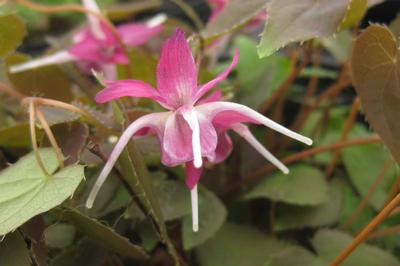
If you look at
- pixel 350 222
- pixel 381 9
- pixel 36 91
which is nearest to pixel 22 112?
pixel 36 91

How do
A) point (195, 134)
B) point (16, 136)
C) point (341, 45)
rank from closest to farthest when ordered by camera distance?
point (195, 134)
point (16, 136)
point (341, 45)

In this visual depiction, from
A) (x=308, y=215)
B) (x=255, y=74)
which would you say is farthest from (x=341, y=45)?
→ (x=308, y=215)

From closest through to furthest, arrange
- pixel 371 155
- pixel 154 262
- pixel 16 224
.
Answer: pixel 16 224
pixel 154 262
pixel 371 155

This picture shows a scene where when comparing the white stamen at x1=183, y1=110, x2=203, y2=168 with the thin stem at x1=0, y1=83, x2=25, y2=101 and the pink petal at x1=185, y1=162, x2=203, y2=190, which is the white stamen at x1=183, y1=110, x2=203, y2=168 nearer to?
the pink petal at x1=185, y1=162, x2=203, y2=190

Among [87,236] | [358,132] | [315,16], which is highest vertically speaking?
[315,16]

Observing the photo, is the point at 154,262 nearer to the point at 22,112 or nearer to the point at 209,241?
the point at 209,241

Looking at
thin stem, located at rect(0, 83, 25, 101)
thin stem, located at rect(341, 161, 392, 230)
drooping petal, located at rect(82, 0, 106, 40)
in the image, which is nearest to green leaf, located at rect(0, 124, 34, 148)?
thin stem, located at rect(0, 83, 25, 101)

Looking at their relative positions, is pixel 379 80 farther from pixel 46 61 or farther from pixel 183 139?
pixel 46 61

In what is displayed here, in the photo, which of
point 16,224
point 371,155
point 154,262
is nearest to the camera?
point 16,224
